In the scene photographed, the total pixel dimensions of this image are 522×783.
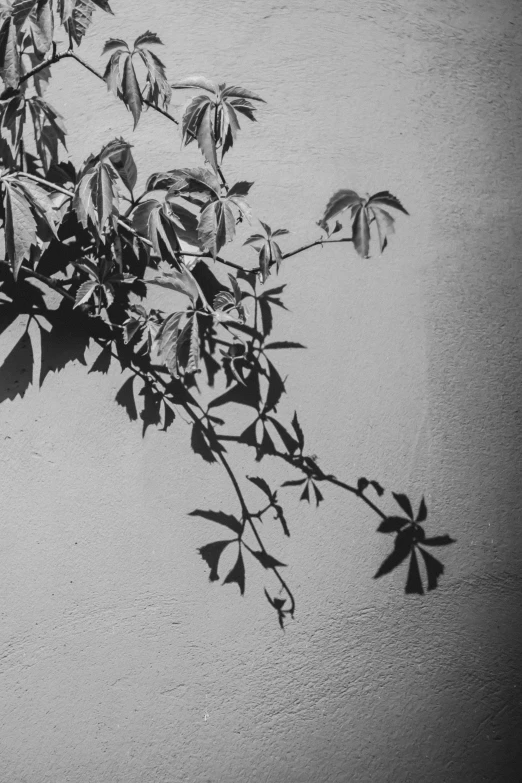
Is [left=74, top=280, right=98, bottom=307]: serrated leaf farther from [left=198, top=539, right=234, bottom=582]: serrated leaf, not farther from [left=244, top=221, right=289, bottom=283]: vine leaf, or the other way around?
[left=198, top=539, right=234, bottom=582]: serrated leaf

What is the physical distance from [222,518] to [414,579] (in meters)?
0.66

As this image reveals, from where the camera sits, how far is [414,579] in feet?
6.67

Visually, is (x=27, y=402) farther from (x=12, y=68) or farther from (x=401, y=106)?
(x=401, y=106)

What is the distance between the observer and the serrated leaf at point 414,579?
203 centimetres

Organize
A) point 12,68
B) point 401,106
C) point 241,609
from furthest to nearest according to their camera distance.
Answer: point 401,106
point 241,609
point 12,68

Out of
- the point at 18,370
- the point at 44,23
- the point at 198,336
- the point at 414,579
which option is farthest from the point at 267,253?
the point at 414,579

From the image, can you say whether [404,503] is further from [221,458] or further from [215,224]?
[215,224]

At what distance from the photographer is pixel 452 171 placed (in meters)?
2.14

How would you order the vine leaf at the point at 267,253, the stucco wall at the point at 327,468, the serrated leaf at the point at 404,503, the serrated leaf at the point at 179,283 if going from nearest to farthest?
the serrated leaf at the point at 179,283, the vine leaf at the point at 267,253, the stucco wall at the point at 327,468, the serrated leaf at the point at 404,503

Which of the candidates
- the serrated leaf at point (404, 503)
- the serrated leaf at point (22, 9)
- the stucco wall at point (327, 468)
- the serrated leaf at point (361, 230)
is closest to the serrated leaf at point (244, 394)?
Answer: the stucco wall at point (327, 468)

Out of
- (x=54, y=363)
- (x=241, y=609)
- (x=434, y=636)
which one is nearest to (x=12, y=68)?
(x=54, y=363)

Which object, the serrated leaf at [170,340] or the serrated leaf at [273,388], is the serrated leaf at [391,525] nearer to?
the serrated leaf at [273,388]

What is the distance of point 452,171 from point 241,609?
165 cm

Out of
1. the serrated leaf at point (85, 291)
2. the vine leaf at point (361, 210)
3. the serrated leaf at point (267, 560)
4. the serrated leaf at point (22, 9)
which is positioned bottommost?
the serrated leaf at point (267, 560)
